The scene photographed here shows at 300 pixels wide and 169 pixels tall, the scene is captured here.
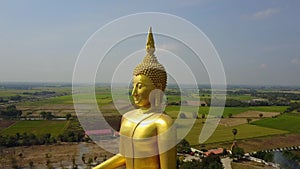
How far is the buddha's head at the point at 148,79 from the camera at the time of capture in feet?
14.7

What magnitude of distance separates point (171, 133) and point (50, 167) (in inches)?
783

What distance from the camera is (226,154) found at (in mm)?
25844

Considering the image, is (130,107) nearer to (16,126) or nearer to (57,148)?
(57,148)

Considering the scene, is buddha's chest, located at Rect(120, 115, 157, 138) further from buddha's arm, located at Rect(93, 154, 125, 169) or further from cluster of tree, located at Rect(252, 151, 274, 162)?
cluster of tree, located at Rect(252, 151, 274, 162)

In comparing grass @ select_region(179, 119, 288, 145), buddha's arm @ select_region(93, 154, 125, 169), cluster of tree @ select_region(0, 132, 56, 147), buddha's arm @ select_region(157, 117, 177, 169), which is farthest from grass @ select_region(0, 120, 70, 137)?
buddha's arm @ select_region(157, 117, 177, 169)

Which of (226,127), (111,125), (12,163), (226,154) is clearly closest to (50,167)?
(12,163)

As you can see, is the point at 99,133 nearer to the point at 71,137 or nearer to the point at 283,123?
the point at 71,137

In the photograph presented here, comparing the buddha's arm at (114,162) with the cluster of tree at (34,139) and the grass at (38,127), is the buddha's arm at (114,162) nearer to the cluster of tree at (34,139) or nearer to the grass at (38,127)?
the cluster of tree at (34,139)

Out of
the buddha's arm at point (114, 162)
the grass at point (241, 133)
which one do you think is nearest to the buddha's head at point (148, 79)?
the buddha's arm at point (114, 162)

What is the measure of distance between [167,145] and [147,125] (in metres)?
0.42

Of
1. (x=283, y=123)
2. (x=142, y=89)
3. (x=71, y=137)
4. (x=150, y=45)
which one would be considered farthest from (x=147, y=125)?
(x=283, y=123)

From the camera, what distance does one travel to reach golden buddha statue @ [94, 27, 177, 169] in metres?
4.18

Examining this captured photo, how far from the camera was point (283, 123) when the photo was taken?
41.8m

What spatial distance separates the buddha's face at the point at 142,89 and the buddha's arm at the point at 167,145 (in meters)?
0.54
